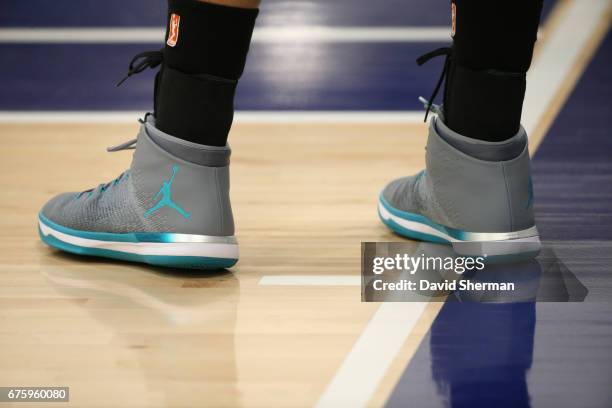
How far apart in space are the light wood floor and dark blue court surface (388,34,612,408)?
51mm

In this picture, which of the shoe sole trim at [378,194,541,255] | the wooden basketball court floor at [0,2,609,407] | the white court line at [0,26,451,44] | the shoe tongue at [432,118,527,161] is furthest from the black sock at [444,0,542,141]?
the white court line at [0,26,451,44]

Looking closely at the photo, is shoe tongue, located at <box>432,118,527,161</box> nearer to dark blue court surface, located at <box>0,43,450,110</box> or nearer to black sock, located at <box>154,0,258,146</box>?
black sock, located at <box>154,0,258,146</box>

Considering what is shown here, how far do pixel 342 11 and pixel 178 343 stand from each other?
→ 2277 millimetres

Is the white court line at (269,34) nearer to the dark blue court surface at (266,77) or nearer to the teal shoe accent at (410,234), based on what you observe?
the dark blue court surface at (266,77)

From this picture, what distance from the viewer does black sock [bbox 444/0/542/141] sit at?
137 centimetres

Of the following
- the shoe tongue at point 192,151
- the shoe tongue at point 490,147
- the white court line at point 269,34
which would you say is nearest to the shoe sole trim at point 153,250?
the shoe tongue at point 192,151

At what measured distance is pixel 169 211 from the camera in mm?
1378

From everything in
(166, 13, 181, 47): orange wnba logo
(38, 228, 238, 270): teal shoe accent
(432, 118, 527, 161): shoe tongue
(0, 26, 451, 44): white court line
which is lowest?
(0, 26, 451, 44): white court line

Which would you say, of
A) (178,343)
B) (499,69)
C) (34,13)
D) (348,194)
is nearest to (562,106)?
(348,194)

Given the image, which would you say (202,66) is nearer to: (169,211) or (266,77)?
(169,211)

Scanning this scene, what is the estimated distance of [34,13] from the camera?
328cm

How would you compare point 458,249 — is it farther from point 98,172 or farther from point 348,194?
point 98,172

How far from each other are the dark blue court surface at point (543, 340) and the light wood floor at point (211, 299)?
5 cm

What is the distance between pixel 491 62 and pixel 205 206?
0.45 m
